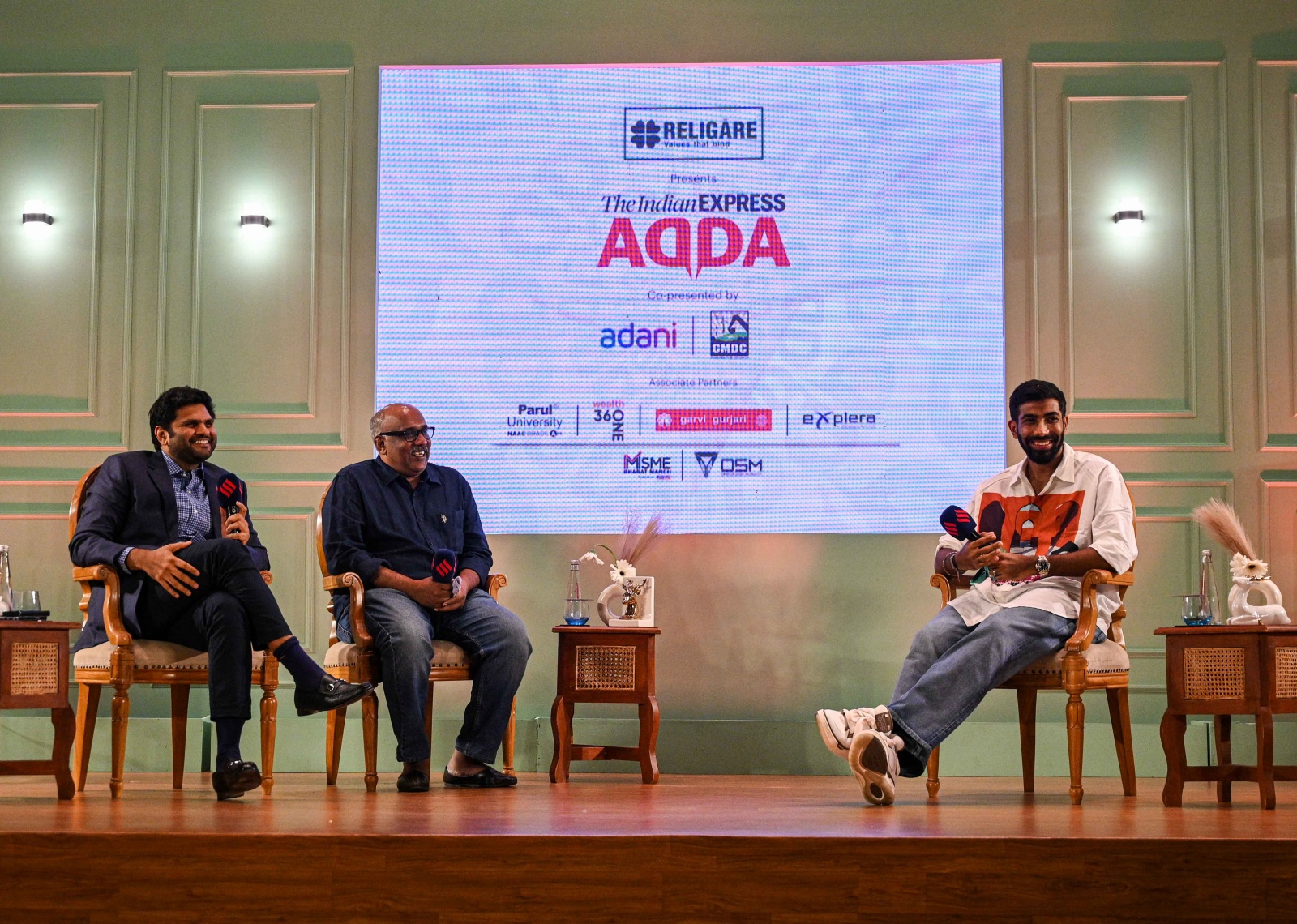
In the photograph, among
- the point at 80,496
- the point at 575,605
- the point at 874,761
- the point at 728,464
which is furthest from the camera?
the point at 728,464

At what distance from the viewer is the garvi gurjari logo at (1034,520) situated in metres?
4.06

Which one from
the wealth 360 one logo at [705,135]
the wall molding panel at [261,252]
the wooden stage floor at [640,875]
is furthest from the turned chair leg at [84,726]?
the wealth 360 one logo at [705,135]

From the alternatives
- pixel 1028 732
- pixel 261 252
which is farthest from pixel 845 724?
pixel 261 252

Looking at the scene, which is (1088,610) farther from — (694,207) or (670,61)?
(670,61)

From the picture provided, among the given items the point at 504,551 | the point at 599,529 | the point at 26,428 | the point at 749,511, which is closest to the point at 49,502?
the point at 26,428

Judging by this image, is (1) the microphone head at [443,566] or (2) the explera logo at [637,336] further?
(2) the explera logo at [637,336]

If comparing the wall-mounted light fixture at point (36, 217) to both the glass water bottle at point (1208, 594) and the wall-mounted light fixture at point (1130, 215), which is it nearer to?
the wall-mounted light fixture at point (1130, 215)

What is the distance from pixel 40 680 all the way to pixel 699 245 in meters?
2.81

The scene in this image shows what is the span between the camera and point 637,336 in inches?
207

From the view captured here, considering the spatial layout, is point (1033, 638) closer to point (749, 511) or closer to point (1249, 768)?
point (1249, 768)

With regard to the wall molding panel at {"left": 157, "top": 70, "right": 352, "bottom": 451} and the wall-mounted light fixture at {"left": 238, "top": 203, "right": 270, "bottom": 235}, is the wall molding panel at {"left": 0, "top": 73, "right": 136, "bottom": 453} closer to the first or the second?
the wall molding panel at {"left": 157, "top": 70, "right": 352, "bottom": 451}

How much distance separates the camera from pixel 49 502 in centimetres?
527

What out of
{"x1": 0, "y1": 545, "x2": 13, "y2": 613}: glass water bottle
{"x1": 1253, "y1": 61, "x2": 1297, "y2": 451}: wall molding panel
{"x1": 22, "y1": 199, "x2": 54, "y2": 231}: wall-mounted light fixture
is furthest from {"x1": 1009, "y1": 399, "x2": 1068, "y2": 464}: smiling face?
{"x1": 22, "y1": 199, "x2": 54, "y2": 231}: wall-mounted light fixture

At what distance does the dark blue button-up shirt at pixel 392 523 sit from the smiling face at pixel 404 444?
1.3 inches
